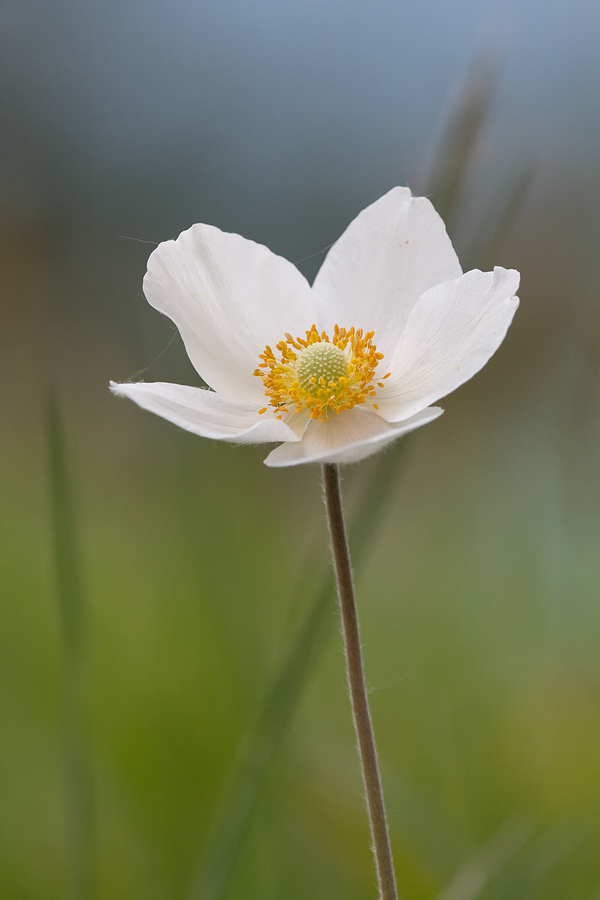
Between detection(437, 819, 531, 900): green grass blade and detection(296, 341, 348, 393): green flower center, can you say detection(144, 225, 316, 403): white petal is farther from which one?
detection(437, 819, 531, 900): green grass blade

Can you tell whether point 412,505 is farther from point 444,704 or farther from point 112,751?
point 112,751

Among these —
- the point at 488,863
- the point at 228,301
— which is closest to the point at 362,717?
the point at 228,301

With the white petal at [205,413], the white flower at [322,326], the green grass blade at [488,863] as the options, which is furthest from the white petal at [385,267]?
the green grass blade at [488,863]

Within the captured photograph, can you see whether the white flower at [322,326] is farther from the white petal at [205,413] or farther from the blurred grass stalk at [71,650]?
the blurred grass stalk at [71,650]

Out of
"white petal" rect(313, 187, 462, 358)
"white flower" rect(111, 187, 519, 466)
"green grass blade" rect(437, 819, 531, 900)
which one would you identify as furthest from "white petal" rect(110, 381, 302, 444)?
"green grass blade" rect(437, 819, 531, 900)

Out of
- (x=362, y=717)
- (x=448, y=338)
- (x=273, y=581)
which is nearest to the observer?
(x=362, y=717)

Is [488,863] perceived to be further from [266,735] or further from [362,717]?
[362,717]
